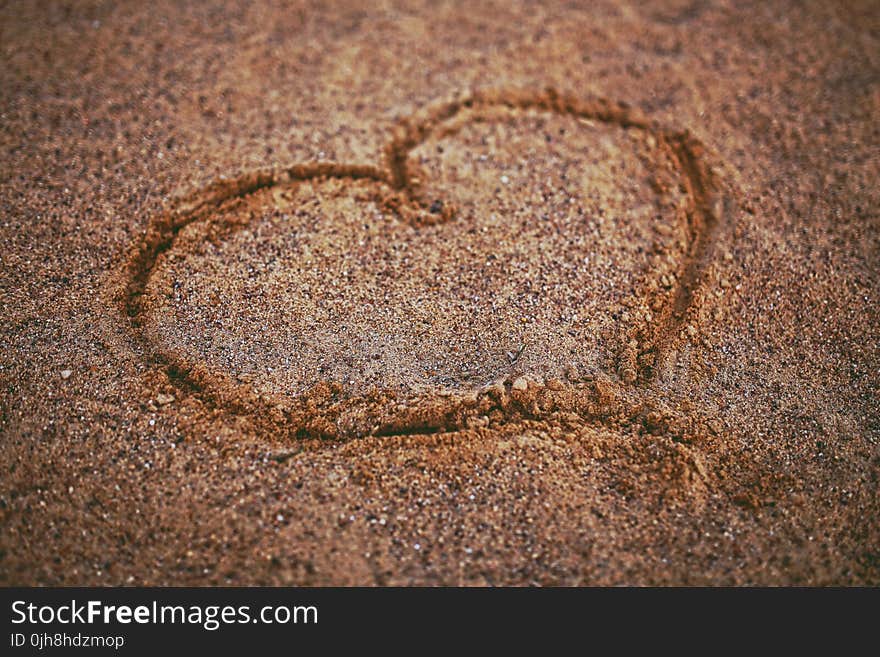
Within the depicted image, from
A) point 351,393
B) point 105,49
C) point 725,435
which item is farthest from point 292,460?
point 105,49

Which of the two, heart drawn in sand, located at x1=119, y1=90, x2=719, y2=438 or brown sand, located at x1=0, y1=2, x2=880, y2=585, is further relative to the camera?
heart drawn in sand, located at x1=119, y1=90, x2=719, y2=438

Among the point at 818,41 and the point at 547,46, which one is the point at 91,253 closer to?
the point at 547,46

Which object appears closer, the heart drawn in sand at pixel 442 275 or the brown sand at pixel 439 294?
the brown sand at pixel 439 294

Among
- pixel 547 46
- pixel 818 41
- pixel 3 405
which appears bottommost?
pixel 3 405
